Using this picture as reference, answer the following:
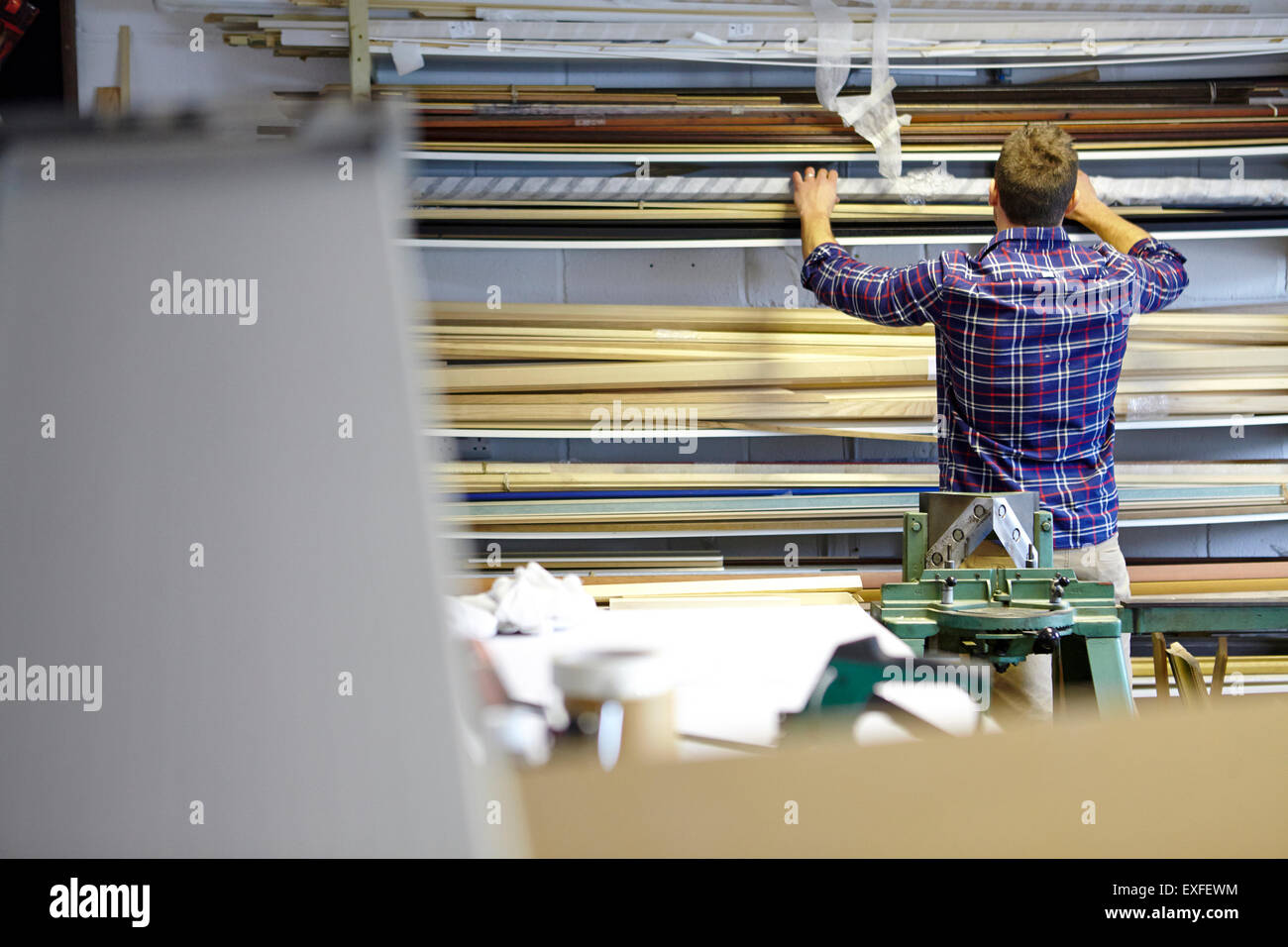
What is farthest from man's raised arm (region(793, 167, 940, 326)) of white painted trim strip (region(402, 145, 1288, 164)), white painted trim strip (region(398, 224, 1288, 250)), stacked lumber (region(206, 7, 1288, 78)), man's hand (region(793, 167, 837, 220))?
stacked lumber (region(206, 7, 1288, 78))

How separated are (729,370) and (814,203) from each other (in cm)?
51

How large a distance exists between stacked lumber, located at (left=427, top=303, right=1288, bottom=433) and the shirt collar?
874 millimetres

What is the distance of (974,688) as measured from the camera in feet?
4.83

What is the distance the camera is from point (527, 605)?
177 centimetres

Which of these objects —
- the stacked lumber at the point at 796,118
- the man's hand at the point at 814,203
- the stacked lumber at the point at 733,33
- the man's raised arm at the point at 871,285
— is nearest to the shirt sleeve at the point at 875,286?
the man's raised arm at the point at 871,285

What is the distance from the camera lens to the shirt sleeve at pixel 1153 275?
2.11m

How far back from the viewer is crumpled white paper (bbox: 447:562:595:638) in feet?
5.73

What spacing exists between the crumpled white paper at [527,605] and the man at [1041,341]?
87cm

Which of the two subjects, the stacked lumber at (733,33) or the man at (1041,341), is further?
the stacked lumber at (733,33)

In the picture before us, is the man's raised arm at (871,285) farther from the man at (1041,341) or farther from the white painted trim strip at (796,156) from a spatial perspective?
the white painted trim strip at (796,156)

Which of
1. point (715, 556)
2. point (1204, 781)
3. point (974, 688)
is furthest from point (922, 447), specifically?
point (1204, 781)
